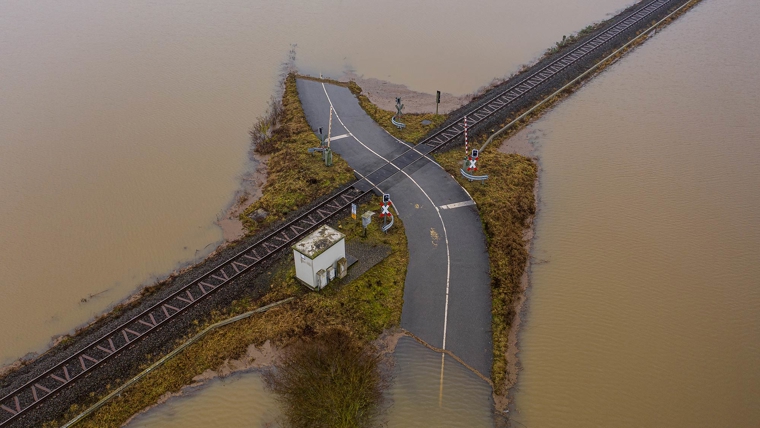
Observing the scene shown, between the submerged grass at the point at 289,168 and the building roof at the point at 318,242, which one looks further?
the submerged grass at the point at 289,168

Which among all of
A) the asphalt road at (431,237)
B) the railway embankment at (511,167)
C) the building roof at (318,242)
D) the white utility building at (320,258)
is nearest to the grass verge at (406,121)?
the railway embankment at (511,167)

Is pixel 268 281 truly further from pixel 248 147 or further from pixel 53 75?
pixel 53 75

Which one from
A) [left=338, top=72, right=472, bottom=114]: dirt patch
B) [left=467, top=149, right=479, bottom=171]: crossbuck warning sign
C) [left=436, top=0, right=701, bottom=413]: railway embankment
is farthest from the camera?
[left=338, top=72, right=472, bottom=114]: dirt patch

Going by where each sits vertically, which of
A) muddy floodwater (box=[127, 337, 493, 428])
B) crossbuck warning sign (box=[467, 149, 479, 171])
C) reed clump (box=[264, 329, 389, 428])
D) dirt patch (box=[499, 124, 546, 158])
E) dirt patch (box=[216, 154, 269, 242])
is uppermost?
dirt patch (box=[499, 124, 546, 158])

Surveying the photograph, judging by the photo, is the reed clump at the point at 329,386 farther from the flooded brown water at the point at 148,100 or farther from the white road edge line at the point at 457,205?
the white road edge line at the point at 457,205

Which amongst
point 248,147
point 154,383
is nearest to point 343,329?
point 154,383

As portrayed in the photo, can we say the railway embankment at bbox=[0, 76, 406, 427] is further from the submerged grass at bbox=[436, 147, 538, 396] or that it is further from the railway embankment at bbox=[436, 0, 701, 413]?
the railway embankment at bbox=[436, 0, 701, 413]

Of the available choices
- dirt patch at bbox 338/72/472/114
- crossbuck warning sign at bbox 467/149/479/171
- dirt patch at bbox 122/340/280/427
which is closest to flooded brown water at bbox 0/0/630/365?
dirt patch at bbox 338/72/472/114
